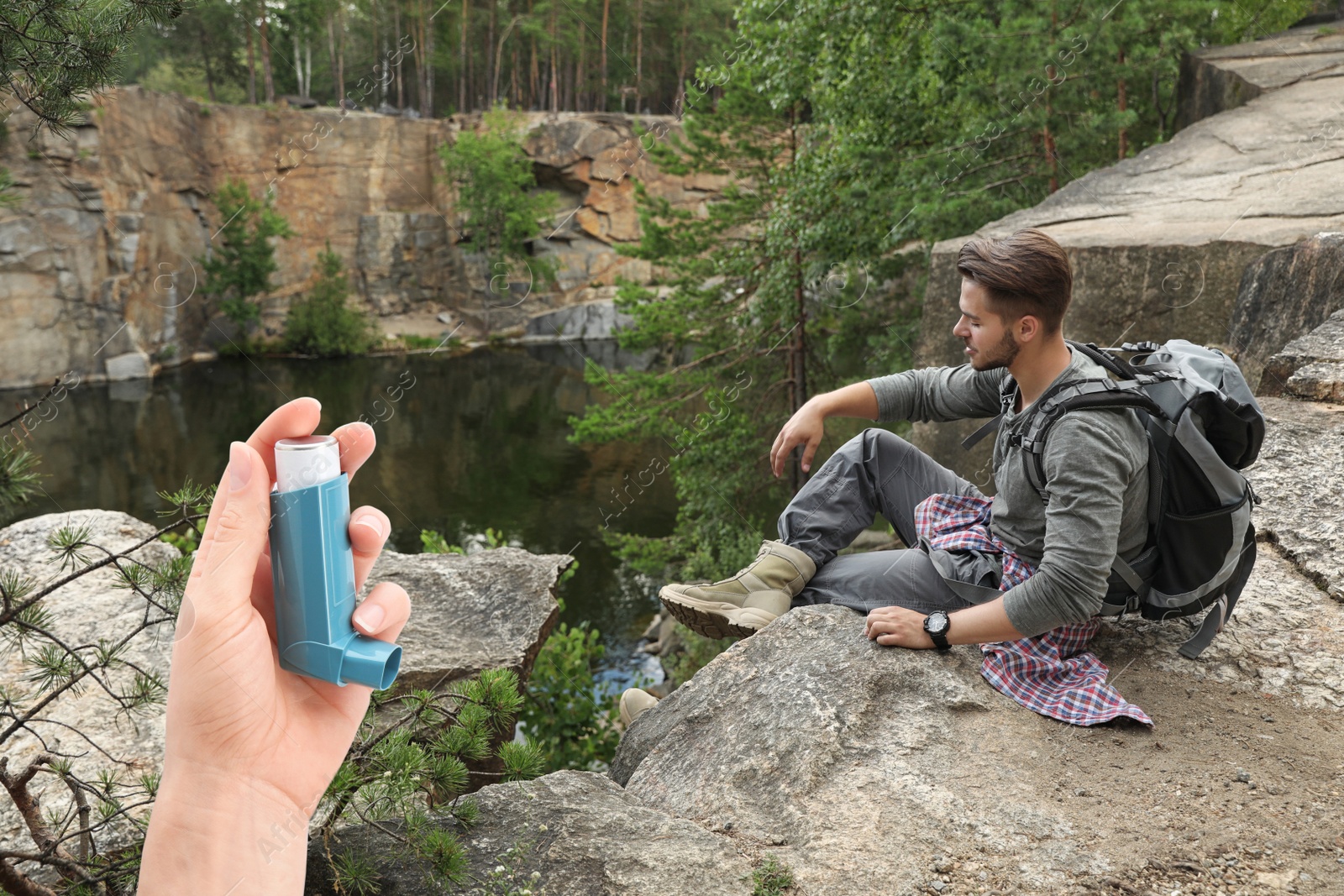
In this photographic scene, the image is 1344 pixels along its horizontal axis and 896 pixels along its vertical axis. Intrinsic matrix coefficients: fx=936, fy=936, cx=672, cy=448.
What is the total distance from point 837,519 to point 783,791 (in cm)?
114

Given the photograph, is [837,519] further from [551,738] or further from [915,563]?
[551,738]

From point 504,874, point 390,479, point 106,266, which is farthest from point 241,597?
point 106,266

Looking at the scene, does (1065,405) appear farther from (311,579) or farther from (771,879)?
(311,579)

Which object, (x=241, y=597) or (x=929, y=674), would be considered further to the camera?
(x=929, y=674)

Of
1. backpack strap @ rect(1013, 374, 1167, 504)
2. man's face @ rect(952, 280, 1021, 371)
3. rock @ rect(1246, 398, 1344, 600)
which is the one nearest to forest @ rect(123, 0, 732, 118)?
rock @ rect(1246, 398, 1344, 600)

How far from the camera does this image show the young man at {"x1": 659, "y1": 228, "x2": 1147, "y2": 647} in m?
2.28

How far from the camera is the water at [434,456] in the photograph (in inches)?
474

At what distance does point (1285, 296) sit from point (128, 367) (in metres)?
24.4

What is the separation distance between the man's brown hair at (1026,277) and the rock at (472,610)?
2.20 m

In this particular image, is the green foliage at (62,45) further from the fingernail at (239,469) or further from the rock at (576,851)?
the rock at (576,851)

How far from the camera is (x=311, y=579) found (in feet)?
3.82

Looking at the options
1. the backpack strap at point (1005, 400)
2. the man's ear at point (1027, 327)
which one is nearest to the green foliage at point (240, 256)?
the backpack strap at point (1005, 400)

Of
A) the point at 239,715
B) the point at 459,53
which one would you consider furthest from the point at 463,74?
the point at 239,715

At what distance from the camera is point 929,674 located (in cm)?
250
